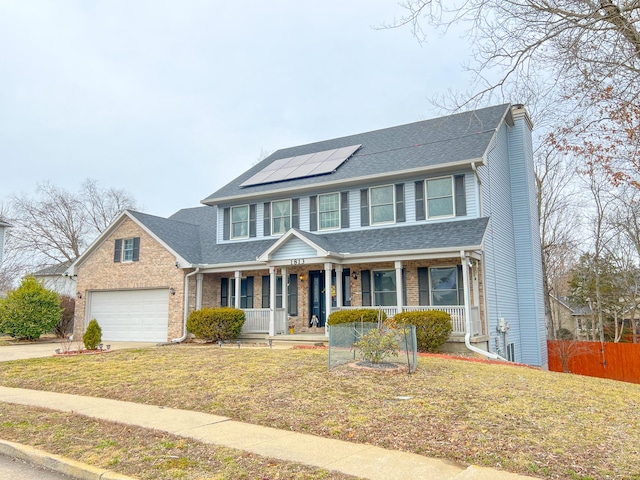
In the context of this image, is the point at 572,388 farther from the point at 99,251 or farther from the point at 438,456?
the point at 99,251

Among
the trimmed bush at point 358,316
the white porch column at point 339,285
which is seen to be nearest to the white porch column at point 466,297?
the trimmed bush at point 358,316

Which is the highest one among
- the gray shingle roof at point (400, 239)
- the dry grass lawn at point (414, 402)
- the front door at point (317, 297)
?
the gray shingle roof at point (400, 239)

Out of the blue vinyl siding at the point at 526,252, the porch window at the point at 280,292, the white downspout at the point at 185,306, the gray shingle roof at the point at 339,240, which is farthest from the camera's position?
the blue vinyl siding at the point at 526,252

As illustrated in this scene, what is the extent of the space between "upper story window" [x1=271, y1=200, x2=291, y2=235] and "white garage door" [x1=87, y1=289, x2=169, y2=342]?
200 inches

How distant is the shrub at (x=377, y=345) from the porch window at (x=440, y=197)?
25.8 ft

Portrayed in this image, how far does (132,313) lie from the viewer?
20484 millimetres

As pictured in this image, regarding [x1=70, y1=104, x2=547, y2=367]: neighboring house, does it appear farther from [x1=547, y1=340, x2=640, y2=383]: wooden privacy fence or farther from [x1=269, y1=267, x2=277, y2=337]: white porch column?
[x1=547, y1=340, x2=640, y2=383]: wooden privacy fence

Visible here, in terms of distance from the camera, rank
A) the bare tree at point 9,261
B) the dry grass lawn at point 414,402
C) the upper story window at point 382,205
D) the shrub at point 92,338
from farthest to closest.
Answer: the bare tree at point 9,261, the upper story window at point 382,205, the shrub at point 92,338, the dry grass lawn at point 414,402

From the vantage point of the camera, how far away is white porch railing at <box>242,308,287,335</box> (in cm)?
1805

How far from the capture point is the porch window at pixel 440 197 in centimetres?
1675

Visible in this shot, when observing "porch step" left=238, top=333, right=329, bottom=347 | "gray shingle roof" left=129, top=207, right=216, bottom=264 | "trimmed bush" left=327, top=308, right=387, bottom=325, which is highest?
"gray shingle roof" left=129, top=207, right=216, bottom=264

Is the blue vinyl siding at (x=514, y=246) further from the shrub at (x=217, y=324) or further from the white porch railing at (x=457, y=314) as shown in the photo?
the shrub at (x=217, y=324)

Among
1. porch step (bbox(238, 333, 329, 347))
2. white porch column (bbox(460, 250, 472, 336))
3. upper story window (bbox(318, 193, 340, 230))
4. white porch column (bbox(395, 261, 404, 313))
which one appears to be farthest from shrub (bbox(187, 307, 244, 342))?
white porch column (bbox(460, 250, 472, 336))

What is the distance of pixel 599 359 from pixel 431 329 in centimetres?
1134
